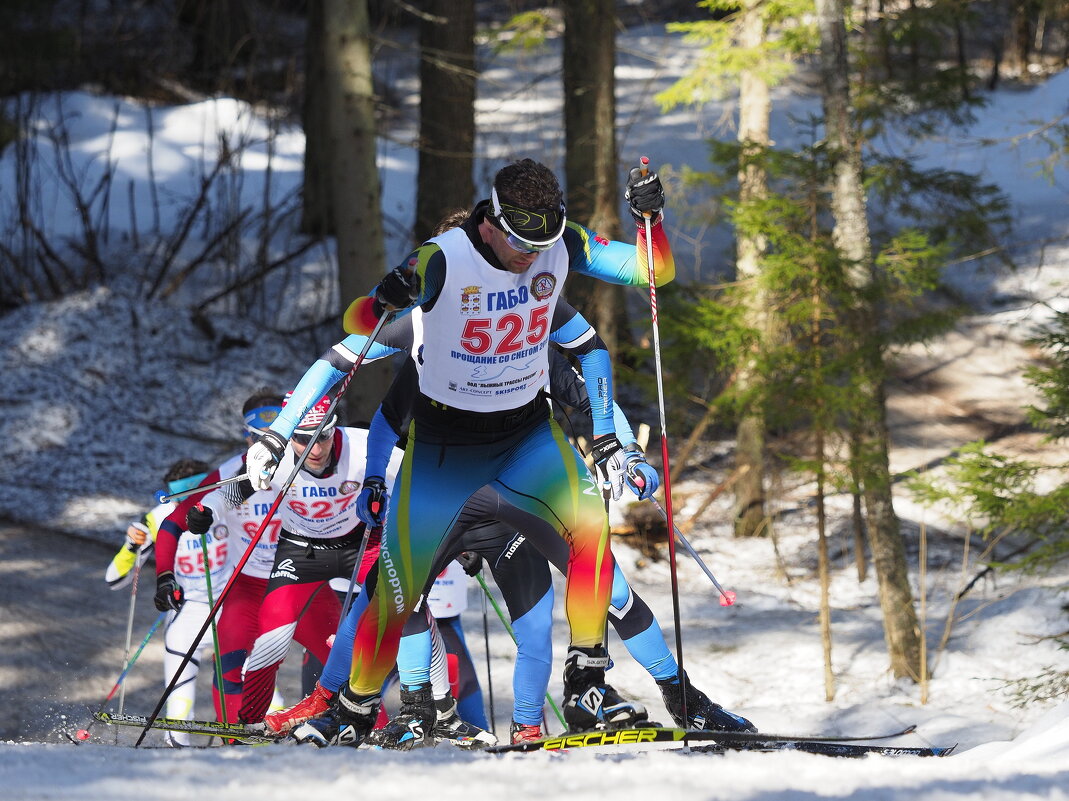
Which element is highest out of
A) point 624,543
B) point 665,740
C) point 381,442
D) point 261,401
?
point 381,442

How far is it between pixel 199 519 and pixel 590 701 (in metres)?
2.91

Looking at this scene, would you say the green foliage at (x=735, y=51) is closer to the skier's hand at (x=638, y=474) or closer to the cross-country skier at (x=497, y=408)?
the cross-country skier at (x=497, y=408)

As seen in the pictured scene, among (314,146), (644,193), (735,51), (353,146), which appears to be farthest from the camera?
(314,146)

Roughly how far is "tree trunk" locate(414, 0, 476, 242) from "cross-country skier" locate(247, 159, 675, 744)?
28.6 feet

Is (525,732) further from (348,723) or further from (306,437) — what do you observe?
(306,437)

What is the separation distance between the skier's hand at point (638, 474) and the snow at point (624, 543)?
110 cm

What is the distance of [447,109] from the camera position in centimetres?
1384

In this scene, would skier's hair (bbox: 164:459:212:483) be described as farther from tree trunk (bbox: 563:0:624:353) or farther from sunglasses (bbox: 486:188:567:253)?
tree trunk (bbox: 563:0:624:353)

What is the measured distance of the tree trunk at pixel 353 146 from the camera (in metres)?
11.0

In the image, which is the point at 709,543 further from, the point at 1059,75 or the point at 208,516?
the point at 1059,75

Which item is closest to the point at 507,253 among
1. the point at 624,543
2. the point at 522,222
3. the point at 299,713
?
the point at 522,222

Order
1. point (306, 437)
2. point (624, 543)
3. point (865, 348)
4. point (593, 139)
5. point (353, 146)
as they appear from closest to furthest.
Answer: point (306, 437), point (865, 348), point (353, 146), point (624, 543), point (593, 139)

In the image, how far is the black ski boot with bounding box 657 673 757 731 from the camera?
5051 mm

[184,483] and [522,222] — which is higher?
[522,222]
